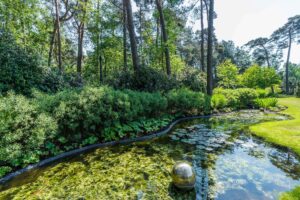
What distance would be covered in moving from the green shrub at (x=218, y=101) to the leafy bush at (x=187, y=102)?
0.78 m

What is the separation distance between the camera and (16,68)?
7051 mm

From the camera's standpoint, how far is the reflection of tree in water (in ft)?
12.3

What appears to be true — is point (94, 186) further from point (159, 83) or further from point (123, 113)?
point (159, 83)

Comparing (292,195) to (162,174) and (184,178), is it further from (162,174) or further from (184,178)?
(162,174)

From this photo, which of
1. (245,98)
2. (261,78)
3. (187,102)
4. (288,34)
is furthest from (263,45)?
(187,102)

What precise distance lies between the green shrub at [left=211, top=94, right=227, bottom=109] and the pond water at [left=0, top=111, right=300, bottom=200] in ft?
19.0

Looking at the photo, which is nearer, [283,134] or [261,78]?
[283,134]

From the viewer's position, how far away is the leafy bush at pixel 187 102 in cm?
909

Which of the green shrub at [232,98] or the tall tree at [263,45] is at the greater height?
the tall tree at [263,45]

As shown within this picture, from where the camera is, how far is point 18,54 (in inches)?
292

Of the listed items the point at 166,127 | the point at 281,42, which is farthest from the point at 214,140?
the point at 281,42

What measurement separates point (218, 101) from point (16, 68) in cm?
1014

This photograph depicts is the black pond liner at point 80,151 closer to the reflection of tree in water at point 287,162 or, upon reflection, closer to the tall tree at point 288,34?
the reflection of tree in water at point 287,162

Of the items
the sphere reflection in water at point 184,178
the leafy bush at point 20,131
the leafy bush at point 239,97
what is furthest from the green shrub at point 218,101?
the leafy bush at point 20,131
